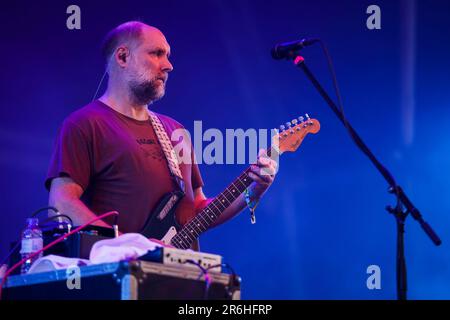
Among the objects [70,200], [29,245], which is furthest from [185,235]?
[29,245]

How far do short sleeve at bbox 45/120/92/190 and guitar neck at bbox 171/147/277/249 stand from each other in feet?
1.74

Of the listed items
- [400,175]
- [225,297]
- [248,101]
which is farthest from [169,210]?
[400,175]

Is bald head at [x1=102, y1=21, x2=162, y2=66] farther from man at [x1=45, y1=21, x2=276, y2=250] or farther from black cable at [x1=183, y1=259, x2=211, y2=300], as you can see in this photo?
black cable at [x1=183, y1=259, x2=211, y2=300]

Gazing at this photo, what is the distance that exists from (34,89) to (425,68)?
2660 millimetres

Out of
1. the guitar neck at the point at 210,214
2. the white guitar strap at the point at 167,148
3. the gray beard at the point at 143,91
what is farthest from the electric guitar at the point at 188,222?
the gray beard at the point at 143,91

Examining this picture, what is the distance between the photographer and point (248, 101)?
4.71 meters

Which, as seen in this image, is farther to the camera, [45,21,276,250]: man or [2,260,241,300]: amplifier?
[45,21,276,250]: man

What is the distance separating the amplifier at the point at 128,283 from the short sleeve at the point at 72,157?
0.92m

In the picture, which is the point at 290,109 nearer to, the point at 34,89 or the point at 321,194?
the point at 321,194

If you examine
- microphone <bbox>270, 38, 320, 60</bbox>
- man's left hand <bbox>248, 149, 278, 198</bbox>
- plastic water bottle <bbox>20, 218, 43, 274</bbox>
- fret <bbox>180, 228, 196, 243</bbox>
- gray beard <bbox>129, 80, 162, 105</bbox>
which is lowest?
plastic water bottle <bbox>20, 218, 43, 274</bbox>

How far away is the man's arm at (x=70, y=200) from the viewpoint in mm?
3184

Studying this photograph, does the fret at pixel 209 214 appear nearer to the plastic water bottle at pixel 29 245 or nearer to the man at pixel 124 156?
the man at pixel 124 156

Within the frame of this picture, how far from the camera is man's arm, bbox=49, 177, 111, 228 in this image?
318 centimetres

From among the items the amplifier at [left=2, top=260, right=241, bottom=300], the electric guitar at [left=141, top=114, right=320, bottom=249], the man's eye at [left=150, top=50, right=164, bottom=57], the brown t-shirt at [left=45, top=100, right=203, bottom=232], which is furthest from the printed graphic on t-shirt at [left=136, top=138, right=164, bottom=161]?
the amplifier at [left=2, top=260, right=241, bottom=300]
